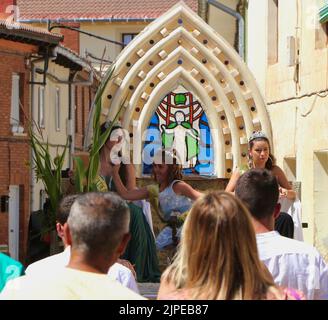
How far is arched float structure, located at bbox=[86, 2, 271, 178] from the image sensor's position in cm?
1224

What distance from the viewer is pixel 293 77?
611 inches

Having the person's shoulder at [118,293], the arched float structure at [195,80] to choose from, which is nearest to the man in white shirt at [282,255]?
the person's shoulder at [118,293]

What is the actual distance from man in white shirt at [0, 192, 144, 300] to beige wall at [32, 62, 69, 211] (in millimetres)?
21572

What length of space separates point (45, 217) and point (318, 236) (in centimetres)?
618

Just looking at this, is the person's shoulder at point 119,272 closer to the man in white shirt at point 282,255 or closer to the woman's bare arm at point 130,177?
the man in white shirt at point 282,255

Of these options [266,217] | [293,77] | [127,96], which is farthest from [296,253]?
[293,77]

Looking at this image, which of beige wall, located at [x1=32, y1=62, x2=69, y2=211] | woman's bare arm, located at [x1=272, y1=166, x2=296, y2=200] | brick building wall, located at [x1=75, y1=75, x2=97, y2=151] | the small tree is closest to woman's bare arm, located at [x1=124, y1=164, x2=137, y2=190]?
the small tree

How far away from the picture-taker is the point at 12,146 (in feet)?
82.5

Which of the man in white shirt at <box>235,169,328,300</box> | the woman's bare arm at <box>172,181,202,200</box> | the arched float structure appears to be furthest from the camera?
the arched float structure

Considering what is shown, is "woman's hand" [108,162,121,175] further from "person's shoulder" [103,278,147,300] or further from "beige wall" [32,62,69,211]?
"beige wall" [32,62,69,211]

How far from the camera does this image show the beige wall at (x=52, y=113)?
2583cm

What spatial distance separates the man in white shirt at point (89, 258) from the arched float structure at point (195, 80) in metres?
8.05

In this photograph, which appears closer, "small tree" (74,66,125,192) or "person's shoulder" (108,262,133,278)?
"person's shoulder" (108,262,133,278)

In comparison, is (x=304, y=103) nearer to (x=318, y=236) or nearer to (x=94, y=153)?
(x=318, y=236)
